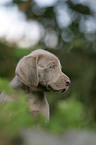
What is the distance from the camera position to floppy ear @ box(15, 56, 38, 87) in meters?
3.74

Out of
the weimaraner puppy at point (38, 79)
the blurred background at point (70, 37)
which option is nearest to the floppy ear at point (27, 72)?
the weimaraner puppy at point (38, 79)

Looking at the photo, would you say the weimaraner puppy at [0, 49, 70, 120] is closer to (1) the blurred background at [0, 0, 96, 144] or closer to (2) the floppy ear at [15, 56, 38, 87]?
(2) the floppy ear at [15, 56, 38, 87]

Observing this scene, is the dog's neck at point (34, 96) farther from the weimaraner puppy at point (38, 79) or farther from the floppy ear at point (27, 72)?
the floppy ear at point (27, 72)

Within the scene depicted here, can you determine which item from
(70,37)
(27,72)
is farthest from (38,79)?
(70,37)

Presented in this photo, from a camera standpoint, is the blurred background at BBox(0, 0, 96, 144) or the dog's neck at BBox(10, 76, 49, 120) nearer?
the dog's neck at BBox(10, 76, 49, 120)

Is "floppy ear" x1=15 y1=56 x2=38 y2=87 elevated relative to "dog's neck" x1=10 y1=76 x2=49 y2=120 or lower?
elevated

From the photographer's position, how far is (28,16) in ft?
34.6

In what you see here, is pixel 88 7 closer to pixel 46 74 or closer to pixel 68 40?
pixel 68 40

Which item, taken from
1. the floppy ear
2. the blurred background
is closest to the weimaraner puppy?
the floppy ear

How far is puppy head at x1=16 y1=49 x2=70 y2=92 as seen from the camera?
12.4 feet

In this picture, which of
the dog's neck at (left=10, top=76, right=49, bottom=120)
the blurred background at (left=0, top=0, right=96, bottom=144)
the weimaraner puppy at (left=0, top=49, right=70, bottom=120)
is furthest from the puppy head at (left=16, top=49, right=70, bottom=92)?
the blurred background at (left=0, top=0, right=96, bottom=144)

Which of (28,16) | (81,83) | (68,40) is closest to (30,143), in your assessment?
(81,83)

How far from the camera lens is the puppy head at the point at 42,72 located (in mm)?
3771

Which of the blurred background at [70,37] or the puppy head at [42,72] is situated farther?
the blurred background at [70,37]
